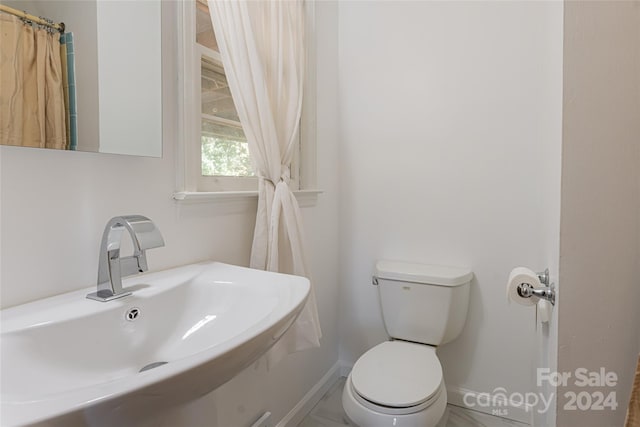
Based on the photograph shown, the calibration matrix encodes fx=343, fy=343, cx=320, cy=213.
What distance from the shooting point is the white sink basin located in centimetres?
39

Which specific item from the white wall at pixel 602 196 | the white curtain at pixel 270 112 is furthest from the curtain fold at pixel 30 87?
the white wall at pixel 602 196

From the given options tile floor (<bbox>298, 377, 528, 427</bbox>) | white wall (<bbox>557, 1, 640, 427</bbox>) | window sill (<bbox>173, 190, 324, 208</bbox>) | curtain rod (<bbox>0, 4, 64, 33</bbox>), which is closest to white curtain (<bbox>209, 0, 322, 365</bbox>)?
window sill (<bbox>173, 190, 324, 208</bbox>)

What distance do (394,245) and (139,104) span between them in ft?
4.42

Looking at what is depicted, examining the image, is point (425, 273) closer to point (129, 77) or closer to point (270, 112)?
point (270, 112)

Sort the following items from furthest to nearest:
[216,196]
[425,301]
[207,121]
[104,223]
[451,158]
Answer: [451,158], [425,301], [207,121], [216,196], [104,223]

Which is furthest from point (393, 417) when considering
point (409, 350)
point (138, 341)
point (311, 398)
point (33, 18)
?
point (33, 18)

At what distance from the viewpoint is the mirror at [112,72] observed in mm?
789

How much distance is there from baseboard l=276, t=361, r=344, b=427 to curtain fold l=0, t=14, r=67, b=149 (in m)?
1.36

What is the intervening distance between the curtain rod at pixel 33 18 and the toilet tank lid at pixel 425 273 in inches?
57.4

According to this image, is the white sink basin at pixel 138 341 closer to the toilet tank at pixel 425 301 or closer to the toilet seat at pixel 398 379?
the toilet seat at pixel 398 379

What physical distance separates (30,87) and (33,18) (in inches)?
6.0

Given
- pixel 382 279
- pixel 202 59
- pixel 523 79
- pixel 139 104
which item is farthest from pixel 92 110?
pixel 523 79

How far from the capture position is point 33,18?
0.73m

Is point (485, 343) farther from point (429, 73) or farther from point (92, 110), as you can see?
point (92, 110)
